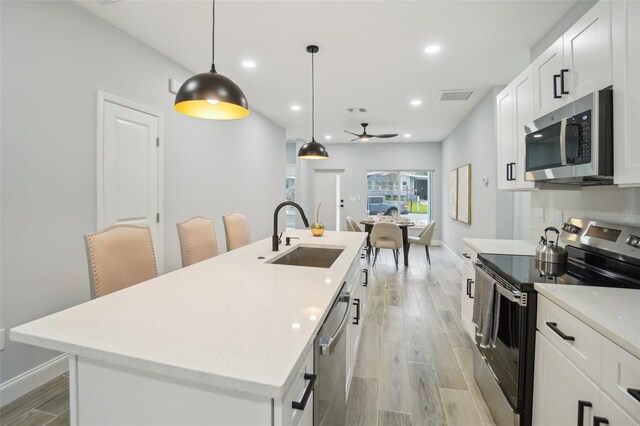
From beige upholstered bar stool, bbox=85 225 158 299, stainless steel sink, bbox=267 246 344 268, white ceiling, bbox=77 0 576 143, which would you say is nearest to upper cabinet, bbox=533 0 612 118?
white ceiling, bbox=77 0 576 143

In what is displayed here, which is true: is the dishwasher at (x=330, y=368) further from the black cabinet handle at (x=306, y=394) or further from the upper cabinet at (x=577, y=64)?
the upper cabinet at (x=577, y=64)

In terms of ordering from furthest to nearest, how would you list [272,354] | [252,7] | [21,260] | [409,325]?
1. [409,325]
2. [252,7]
3. [21,260]
4. [272,354]

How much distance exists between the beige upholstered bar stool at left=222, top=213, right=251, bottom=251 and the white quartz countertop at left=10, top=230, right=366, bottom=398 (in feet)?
4.15

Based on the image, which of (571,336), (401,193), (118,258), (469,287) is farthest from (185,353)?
(401,193)

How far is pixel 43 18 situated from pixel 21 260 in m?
1.66

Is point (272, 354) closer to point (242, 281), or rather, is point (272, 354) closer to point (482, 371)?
point (242, 281)

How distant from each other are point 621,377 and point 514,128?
6.71 ft

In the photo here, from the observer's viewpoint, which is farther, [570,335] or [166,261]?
[166,261]

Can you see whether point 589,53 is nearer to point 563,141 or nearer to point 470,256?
point 563,141

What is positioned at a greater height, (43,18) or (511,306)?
(43,18)

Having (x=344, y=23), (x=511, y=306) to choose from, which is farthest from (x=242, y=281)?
(x=344, y=23)

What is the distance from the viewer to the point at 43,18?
6.85 ft

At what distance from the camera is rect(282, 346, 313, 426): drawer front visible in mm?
765

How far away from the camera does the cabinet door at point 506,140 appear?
99.0 inches
